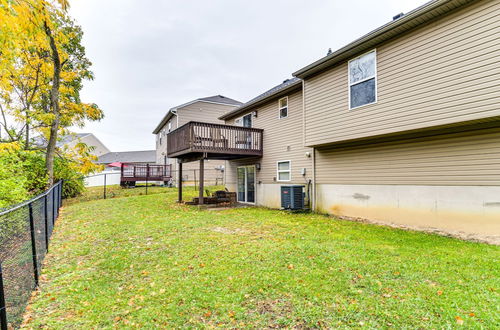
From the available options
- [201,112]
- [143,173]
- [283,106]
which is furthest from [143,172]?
Answer: [283,106]

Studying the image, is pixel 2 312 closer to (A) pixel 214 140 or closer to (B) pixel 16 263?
(B) pixel 16 263

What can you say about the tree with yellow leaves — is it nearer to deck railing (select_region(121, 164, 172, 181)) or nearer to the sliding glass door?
deck railing (select_region(121, 164, 172, 181))

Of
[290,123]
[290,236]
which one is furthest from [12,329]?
[290,123]

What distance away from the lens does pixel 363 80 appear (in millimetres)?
7543

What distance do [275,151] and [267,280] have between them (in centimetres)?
831

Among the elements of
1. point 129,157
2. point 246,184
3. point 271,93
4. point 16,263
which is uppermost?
point 271,93

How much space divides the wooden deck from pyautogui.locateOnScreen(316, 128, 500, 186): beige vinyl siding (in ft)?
49.2

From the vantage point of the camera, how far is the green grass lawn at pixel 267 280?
9.04 ft

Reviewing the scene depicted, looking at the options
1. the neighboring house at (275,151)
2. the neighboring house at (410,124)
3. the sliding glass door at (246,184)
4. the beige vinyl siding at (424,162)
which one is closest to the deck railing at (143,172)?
the neighboring house at (275,151)

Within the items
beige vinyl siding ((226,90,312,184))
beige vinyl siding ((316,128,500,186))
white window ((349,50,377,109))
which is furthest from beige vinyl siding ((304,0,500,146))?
beige vinyl siding ((226,90,312,184))

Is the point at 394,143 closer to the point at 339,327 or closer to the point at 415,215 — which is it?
the point at 415,215

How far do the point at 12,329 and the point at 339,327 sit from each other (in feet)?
10.9

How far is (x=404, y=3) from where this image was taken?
13.3 meters

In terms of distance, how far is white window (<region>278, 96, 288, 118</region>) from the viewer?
11.1 metres
